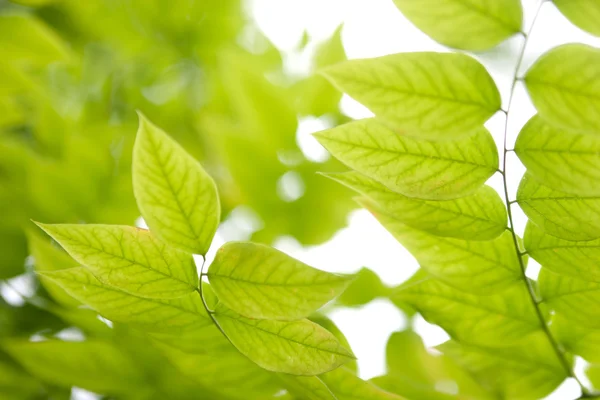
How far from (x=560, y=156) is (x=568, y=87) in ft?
0.11

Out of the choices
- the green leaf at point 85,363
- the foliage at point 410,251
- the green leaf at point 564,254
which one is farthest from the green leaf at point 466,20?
the green leaf at point 85,363

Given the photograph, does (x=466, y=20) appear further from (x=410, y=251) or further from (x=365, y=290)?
(x=365, y=290)

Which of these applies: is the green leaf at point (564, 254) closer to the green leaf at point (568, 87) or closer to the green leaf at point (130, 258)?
the green leaf at point (568, 87)

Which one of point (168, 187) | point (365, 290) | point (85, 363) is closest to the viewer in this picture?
point (168, 187)

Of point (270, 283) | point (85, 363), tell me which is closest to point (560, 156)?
point (270, 283)

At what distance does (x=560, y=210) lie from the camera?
0.33 metres

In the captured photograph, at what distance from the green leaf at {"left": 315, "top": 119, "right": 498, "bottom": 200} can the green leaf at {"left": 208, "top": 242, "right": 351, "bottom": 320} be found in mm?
56

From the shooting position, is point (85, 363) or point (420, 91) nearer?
point (420, 91)

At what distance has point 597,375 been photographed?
0.52 m

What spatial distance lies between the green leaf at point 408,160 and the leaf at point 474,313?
9 centimetres

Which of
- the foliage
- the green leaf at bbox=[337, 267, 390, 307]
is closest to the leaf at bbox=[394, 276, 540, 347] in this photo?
the foliage

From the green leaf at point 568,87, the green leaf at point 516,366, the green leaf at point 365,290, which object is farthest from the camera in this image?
the green leaf at point 365,290

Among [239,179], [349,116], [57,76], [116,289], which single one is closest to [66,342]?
[116,289]

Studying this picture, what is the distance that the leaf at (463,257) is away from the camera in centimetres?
35
